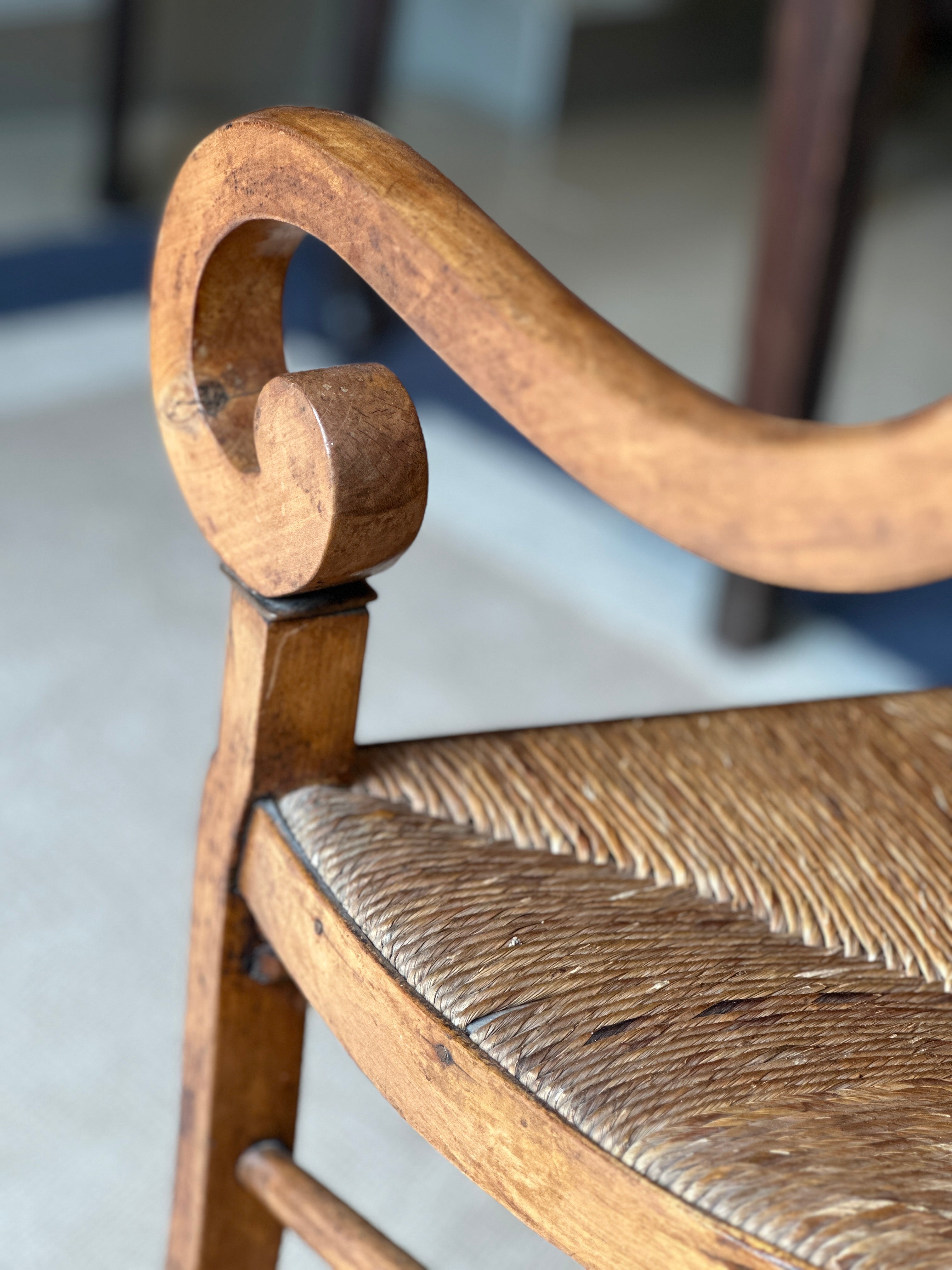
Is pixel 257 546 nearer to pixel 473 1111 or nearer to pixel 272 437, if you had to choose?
pixel 272 437

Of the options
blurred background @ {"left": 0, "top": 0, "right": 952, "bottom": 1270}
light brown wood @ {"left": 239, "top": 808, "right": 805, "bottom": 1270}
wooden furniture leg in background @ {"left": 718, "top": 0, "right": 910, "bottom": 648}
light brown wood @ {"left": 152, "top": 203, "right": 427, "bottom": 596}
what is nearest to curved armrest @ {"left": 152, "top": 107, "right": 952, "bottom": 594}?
light brown wood @ {"left": 152, "top": 203, "right": 427, "bottom": 596}

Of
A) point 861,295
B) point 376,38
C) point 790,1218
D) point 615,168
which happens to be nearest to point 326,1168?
point 790,1218

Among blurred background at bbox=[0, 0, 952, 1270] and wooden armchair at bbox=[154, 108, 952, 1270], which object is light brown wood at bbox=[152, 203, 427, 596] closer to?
wooden armchair at bbox=[154, 108, 952, 1270]

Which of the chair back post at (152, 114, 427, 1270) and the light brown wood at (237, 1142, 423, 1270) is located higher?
the chair back post at (152, 114, 427, 1270)

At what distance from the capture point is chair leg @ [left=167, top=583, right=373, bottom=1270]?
0.45 m

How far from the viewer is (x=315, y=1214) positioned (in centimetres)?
52

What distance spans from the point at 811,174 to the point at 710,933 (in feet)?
3.14

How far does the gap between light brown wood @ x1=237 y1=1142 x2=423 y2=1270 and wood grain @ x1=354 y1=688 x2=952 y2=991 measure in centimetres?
16

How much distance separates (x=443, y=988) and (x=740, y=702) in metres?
1.01

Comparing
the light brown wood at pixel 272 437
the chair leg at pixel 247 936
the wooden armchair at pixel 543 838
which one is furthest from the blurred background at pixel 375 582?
the light brown wood at pixel 272 437

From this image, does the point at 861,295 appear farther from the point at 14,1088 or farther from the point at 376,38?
the point at 14,1088

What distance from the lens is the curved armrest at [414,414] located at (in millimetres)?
395

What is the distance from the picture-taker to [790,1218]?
321mm

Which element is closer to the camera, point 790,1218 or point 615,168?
point 790,1218
